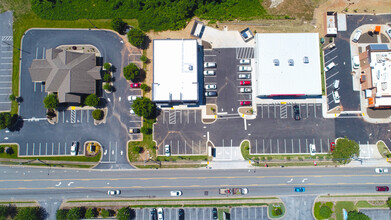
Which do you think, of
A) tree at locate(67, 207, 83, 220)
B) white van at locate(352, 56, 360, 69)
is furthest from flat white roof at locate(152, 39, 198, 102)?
white van at locate(352, 56, 360, 69)

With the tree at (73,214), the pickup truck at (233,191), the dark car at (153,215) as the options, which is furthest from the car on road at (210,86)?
the tree at (73,214)

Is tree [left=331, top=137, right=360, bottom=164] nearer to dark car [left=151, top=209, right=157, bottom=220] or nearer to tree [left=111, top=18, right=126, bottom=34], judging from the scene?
dark car [left=151, top=209, right=157, bottom=220]

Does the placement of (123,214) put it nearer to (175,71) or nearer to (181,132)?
(181,132)

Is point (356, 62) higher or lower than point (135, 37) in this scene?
lower

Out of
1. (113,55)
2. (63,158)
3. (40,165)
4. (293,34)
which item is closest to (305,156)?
(293,34)

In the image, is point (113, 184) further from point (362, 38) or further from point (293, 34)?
point (362, 38)

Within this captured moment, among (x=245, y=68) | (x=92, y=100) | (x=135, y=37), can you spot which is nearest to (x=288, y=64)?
(x=245, y=68)
